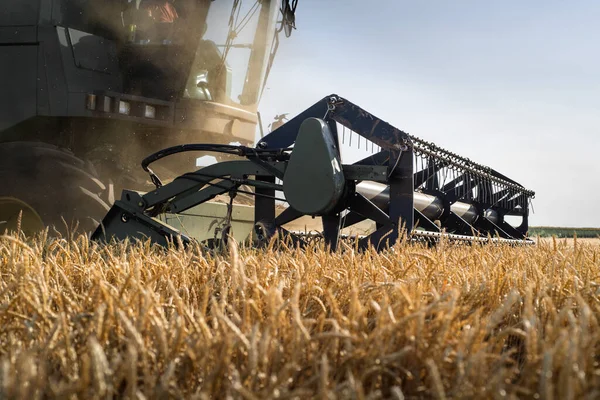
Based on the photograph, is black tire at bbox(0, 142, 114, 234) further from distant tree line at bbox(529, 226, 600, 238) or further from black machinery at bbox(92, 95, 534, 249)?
distant tree line at bbox(529, 226, 600, 238)

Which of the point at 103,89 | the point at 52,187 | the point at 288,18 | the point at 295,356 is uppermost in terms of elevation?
the point at 288,18

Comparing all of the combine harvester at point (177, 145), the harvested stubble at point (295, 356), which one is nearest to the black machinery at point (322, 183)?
the combine harvester at point (177, 145)

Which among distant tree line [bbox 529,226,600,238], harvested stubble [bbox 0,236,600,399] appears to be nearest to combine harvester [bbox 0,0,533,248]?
harvested stubble [bbox 0,236,600,399]

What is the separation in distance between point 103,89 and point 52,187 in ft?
4.28

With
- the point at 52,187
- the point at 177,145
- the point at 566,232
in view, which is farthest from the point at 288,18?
the point at 566,232

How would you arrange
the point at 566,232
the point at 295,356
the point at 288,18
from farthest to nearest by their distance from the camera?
the point at 566,232, the point at 288,18, the point at 295,356

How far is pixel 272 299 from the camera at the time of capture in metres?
1.22

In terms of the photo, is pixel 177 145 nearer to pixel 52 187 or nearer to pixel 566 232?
pixel 52 187

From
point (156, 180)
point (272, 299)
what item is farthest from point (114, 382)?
point (156, 180)

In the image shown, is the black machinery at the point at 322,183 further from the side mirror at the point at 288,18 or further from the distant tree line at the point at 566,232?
the distant tree line at the point at 566,232

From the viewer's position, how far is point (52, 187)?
5270 mm

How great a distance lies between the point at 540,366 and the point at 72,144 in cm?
588

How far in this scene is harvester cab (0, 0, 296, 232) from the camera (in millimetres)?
5367

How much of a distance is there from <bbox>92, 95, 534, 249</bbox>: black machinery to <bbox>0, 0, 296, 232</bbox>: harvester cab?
0.94 m
